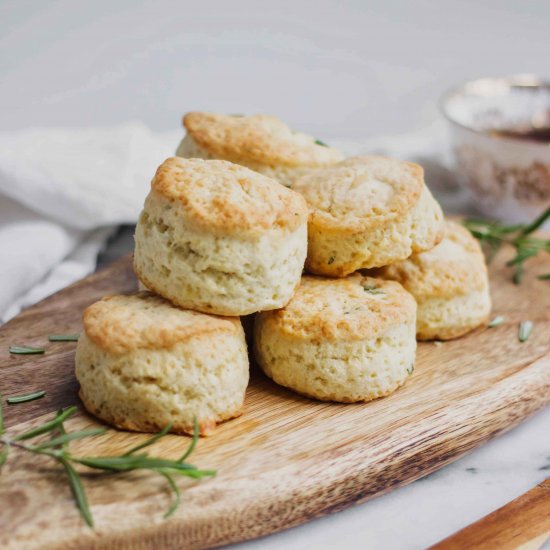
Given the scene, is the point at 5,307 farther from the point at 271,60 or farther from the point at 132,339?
the point at 271,60

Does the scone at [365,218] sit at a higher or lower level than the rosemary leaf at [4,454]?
higher

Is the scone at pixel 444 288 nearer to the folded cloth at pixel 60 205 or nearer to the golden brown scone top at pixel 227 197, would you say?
the golden brown scone top at pixel 227 197

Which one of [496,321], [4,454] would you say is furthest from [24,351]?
[496,321]

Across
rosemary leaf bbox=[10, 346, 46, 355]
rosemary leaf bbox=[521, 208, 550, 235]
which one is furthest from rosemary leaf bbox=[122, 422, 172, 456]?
rosemary leaf bbox=[521, 208, 550, 235]

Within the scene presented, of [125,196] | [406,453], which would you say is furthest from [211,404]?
[125,196]

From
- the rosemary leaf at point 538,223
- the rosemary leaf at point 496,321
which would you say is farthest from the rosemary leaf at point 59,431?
the rosemary leaf at point 538,223

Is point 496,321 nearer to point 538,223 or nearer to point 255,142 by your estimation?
point 538,223
